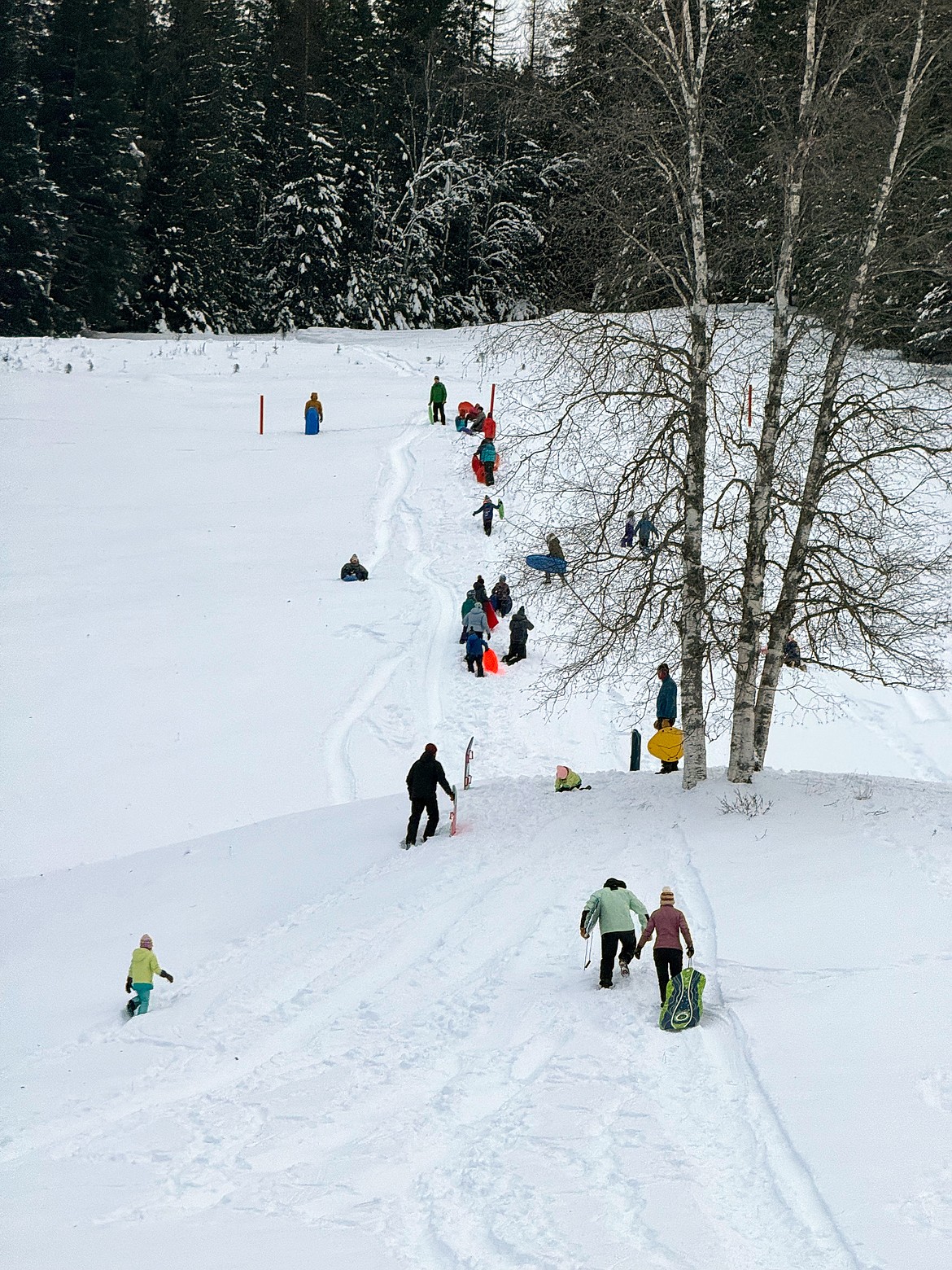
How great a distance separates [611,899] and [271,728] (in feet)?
32.2

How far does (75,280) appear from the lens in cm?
5119

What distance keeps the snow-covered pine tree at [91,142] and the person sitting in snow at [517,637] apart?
34.7m

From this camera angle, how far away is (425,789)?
1498cm

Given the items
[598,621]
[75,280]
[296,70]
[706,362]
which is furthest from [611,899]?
[296,70]

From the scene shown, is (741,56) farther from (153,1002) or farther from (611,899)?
(153,1002)

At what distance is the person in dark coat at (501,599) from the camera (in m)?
23.4

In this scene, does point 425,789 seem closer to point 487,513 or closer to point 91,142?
point 487,513

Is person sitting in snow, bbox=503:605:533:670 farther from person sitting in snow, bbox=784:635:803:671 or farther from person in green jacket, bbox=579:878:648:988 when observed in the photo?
person in green jacket, bbox=579:878:648:988

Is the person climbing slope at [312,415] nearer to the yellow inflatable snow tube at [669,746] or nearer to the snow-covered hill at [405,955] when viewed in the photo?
the snow-covered hill at [405,955]

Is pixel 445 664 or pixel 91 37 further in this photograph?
pixel 91 37

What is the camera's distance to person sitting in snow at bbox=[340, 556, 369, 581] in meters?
25.1

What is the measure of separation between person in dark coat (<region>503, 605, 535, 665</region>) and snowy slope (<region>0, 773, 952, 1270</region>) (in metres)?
7.25

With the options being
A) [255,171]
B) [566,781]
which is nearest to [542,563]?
[566,781]

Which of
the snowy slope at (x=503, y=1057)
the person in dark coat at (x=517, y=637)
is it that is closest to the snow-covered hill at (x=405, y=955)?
the snowy slope at (x=503, y=1057)
